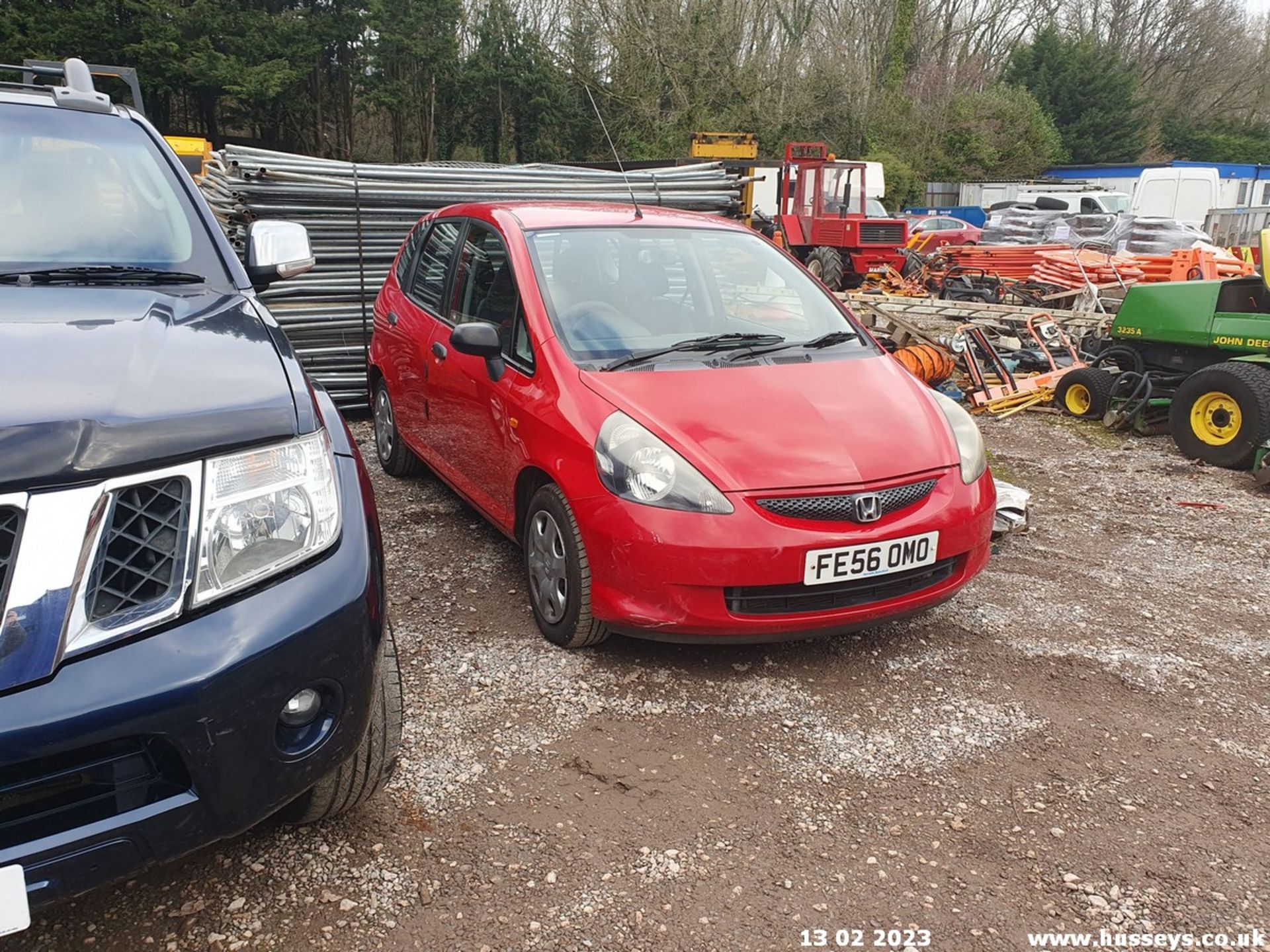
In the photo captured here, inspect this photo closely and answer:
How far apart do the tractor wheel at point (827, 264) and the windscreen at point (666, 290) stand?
1440cm

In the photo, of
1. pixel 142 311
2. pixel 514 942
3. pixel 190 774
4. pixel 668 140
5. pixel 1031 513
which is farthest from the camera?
pixel 668 140

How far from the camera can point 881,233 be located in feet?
61.5

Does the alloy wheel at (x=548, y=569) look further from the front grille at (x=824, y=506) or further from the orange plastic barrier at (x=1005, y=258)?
the orange plastic barrier at (x=1005, y=258)

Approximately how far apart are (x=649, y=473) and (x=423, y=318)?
2116 mm

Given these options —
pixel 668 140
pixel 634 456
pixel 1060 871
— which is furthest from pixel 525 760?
pixel 668 140

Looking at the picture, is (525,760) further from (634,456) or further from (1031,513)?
(1031,513)

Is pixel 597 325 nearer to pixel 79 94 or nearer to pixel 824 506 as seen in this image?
pixel 824 506

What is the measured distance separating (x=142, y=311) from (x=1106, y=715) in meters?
3.09

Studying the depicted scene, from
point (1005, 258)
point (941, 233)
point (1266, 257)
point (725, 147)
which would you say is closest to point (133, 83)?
point (1266, 257)

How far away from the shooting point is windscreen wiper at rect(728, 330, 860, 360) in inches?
141

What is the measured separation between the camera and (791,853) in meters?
2.33

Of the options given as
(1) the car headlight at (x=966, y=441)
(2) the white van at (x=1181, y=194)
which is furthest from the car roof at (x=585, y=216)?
(2) the white van at (x=1181, y=194)

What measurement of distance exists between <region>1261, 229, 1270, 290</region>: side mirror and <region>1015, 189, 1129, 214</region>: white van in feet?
56.0

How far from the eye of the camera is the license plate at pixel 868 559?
2908 millimetres
